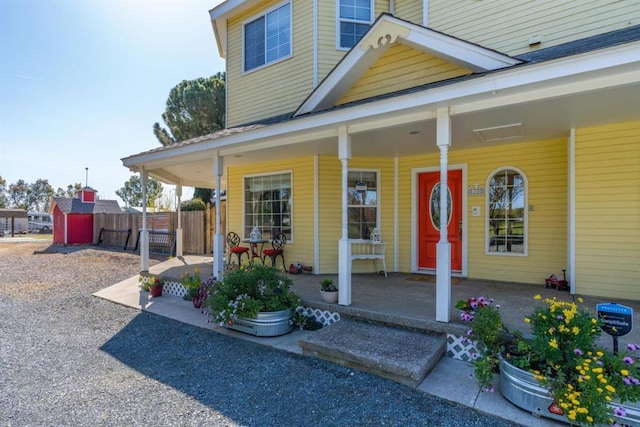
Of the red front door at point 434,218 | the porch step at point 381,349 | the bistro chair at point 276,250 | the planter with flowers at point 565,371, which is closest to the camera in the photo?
the planter with flowers at point 565,371

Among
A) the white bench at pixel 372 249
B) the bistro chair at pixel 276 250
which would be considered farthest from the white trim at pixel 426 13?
the bistro chair at pixel 276 250

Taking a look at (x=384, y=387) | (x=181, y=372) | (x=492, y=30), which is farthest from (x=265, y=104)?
(x=384, y=387)

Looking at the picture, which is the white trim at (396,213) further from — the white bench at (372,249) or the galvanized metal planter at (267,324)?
the galvanized metal planter at (267,324)

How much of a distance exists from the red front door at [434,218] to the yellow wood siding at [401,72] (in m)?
1.95

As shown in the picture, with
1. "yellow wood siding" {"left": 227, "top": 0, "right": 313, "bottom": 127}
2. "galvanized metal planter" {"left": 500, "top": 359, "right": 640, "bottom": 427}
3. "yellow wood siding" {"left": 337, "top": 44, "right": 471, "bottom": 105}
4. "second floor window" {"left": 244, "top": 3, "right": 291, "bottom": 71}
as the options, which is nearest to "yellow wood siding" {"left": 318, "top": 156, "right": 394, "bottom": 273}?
"yellow wood siding" {"left": 337, "top": 44, "right": 471, "bottom": 105}

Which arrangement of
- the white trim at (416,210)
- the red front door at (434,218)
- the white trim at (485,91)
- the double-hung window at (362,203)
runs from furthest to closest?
the double-hung window at (362,203) → the red front door at (434,218) → the white trim at (416,210) → the white trim at (485,91)

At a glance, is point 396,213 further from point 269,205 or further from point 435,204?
point 269,205

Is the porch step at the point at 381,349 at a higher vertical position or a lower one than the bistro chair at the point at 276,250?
lower

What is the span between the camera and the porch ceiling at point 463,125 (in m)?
3.63

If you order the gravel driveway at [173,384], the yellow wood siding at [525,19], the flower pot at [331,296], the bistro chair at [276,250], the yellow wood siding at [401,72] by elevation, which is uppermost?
the yellow wood siding at [525,19]

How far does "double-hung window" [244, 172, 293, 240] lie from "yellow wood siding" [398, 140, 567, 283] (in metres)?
3.68

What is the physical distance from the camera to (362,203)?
704 centimetres

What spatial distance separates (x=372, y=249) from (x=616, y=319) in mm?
4650

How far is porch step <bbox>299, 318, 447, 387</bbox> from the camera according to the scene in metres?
3.11
